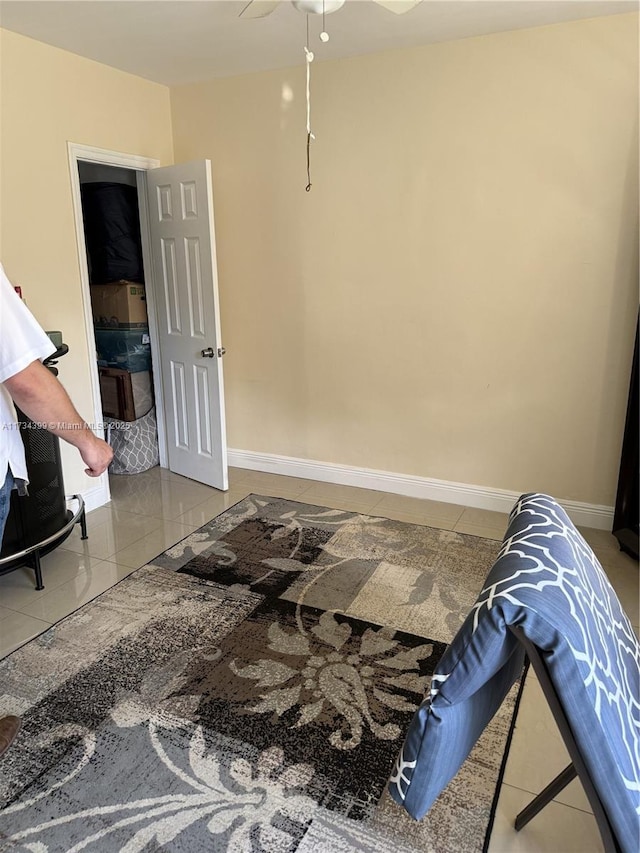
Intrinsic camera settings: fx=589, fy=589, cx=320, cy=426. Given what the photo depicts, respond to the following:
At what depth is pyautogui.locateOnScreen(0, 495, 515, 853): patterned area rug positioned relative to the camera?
1.59 meters

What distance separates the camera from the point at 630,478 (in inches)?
122

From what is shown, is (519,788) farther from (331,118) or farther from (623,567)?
(331,118)

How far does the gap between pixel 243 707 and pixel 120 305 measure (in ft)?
10.2

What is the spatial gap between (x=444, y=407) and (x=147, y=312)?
223 centimetres

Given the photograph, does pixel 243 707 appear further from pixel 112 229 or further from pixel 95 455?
pixel 112 229

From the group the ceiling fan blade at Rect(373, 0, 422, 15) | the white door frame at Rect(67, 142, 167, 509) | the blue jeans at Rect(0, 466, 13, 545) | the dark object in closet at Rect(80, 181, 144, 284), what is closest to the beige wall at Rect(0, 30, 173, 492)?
the white door frame at Rect(67, 142, 167, 509)

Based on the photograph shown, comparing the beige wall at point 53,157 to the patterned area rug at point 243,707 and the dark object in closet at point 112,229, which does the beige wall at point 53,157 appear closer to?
the dark object in closet at point 112,229

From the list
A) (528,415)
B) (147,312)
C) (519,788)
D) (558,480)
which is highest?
(147,312)

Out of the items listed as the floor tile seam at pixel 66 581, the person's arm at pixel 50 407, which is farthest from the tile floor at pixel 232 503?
the person's arm at pixel 50 407

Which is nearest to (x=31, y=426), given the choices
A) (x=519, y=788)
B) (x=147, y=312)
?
(x=147, y=312)

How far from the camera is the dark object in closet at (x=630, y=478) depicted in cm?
303

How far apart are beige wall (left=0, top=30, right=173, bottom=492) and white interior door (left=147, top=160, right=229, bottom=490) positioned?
1.46 ft

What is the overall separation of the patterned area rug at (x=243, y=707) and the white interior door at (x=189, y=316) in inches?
42.1

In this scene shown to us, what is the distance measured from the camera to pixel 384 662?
223 cm
